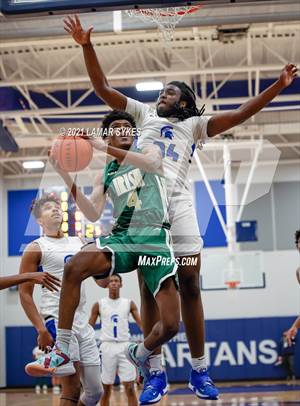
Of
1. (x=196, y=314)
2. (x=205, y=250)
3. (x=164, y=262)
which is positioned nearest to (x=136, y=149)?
(x=164, y=262)

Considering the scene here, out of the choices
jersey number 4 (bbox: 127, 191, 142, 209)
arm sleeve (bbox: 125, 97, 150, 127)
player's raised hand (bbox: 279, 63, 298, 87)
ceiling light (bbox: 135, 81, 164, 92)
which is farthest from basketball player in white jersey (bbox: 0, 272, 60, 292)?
ceiling light (bbox: 135, 81, 164, 92)

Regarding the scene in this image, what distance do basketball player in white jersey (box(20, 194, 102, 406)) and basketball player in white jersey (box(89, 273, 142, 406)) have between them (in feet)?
12.9

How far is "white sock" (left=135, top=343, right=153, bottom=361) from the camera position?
5602 mm

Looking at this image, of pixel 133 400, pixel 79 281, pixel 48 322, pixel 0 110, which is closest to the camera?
pixel 79 281

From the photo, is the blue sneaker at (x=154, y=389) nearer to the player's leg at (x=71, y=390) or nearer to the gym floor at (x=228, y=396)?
the player's leg at (x=71, y=390)

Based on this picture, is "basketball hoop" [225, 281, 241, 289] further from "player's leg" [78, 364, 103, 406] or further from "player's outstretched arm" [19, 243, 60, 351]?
"player's outstretched arm" [19, 243, 60, 351]

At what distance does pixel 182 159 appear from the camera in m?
5.73

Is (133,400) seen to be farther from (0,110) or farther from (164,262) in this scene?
(0,110)

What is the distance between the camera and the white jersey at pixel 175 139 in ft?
18.6

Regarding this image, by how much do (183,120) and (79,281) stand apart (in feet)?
5.24

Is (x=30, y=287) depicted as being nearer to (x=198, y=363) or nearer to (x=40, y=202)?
(x=40, y=202)

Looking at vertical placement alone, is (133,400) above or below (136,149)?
below

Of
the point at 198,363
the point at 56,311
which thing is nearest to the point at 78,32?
the point at 198,363

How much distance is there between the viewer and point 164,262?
530 cm
